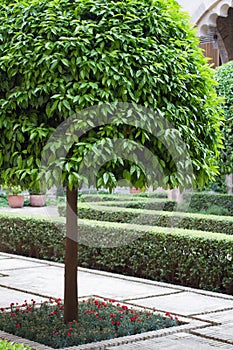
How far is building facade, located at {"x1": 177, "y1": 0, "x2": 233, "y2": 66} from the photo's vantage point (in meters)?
15.4

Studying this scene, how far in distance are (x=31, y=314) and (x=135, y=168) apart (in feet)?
6.20

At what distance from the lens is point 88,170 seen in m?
4.24

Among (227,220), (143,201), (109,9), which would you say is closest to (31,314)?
(109,9)

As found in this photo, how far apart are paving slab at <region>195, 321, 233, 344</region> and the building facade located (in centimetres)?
1103

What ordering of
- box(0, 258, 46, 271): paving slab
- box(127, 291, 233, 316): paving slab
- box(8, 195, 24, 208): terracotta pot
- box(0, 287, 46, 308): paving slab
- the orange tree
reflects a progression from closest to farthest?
the orange tree
box(127, 291, 233, 316): paving slab
box(0, 287, 46, 308): paving slab
box(0, 258, 46, 271): paving slab
box(8, 195, 24, 208): terracotta pot

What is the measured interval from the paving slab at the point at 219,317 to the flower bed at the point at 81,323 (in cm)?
30

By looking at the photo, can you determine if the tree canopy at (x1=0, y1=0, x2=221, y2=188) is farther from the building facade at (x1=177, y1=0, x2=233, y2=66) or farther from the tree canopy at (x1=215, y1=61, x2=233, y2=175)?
the building facade at (x1=177, y1=0, x2=233, y2=66)

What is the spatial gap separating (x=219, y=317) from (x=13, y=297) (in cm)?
219

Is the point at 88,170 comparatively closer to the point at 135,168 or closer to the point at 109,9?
the point at 135,168

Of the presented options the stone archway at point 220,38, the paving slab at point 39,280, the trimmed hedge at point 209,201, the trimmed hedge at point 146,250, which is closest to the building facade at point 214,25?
the stone archway at point 220,38

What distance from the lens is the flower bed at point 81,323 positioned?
4.83 m

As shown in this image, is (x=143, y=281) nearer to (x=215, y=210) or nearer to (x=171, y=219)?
(x=171, y=219)

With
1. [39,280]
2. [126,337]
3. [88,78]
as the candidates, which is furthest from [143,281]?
[88,78]

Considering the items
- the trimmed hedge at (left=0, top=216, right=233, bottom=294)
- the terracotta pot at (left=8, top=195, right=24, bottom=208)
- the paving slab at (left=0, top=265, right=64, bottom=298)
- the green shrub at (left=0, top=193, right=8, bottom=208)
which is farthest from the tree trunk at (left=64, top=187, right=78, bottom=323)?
the green shrub at (left=0, top=193, right=8, bottom=208)
